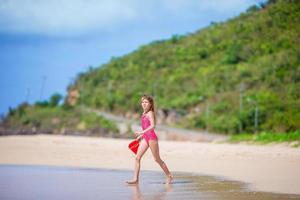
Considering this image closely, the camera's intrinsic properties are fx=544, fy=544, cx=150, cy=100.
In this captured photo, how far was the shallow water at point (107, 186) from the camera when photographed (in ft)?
25.5

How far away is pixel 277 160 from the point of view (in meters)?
15.3

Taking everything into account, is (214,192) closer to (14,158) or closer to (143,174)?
(143,174)

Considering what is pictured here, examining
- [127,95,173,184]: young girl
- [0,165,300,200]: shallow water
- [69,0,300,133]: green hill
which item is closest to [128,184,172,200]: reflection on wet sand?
[0,165,300,200]: shallow water

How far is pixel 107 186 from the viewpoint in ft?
29.6

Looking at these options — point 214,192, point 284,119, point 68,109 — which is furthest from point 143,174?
point 68,109

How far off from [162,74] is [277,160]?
2156 inches

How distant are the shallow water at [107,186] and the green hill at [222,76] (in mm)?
25084

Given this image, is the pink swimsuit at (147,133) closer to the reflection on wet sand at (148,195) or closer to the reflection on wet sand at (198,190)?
the reflection on wet sand at (198,190)

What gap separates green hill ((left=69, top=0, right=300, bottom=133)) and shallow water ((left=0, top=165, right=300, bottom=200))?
2508 cm

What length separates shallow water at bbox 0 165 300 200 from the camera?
7.76 metres

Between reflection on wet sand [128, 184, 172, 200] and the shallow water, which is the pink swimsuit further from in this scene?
reflection on wet sand [128, 184, 172, 200]

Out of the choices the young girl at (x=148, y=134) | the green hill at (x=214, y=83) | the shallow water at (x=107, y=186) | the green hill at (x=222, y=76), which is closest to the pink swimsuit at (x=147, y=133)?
the young girl at (x=148, y=134)

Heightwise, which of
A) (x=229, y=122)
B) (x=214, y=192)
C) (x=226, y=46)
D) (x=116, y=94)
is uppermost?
(x=226, y=46)

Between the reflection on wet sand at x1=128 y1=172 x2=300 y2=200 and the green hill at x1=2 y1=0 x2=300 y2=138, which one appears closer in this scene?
the reflection on wet sand at x1=128 y1=172 x2=300 y2=200
